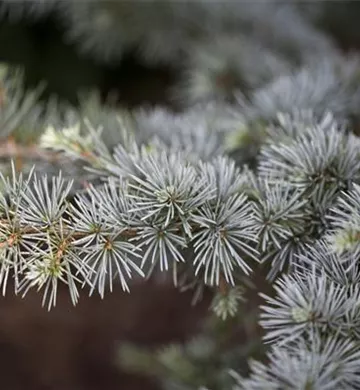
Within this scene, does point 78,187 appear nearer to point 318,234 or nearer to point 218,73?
point 318,234

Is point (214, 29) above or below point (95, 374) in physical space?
above

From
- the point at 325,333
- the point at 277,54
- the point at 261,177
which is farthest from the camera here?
the point at 277,54

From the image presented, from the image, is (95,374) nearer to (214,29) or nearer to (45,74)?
(45,74)

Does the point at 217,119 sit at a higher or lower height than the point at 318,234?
higher

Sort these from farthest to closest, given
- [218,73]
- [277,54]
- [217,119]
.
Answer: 1. [277,54]
2. [218,73]
3. [217,119]

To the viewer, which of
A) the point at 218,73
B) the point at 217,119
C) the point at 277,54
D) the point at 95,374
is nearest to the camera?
the point at 217,119

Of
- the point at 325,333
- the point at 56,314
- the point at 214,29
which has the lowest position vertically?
the point at 325,333

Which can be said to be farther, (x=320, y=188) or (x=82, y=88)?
(x=82, y=88)

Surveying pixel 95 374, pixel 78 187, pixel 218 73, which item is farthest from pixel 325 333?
pixel 95 374

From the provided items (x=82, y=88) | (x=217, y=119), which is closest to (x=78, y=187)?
(x=217, y=119)
